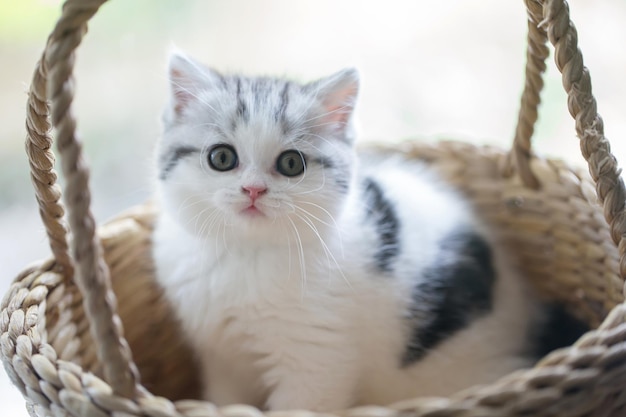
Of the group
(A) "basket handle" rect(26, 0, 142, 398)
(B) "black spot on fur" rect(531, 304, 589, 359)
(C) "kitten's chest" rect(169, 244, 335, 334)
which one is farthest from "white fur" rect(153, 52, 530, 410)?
(A) "basket handle" rect(26, 0, 142, 398)

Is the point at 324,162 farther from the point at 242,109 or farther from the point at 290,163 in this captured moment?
the point at 242,109

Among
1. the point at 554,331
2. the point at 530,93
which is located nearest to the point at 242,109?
the point at 530,93

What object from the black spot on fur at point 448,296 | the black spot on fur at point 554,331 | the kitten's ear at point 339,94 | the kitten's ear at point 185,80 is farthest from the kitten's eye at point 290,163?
the black spot on fur at point 554,331

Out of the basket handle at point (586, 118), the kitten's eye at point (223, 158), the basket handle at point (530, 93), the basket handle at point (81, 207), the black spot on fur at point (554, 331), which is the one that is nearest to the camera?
the basket handle at point (81, 207)

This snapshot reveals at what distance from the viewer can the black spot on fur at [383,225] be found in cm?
146

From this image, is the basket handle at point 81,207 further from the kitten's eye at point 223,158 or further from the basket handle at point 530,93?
the basket handle at point 530,93

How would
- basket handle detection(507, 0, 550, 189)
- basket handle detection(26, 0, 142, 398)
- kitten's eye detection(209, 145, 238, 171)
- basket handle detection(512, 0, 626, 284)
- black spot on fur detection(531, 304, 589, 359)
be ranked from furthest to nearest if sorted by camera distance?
1. black spot on fur detection(531, 304, 589, 359)
2. basket handle detection(507, 0, 550, 189)
3. kitten's eye detection(209, 145, 238, 171)
4. basket handle detection(512, 0, 626, 284)
5. basket handle detection(26, 0, 142, 398)

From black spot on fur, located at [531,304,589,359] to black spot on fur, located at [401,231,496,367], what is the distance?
190mm

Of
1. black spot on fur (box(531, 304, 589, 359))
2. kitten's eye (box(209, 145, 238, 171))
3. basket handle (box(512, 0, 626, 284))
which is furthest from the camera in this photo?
black spot on fur (box(531, 304, 589, 359))

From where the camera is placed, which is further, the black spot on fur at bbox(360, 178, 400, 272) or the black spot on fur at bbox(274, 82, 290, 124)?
the black spot on fur at bbox(360, 178, 400, 272)

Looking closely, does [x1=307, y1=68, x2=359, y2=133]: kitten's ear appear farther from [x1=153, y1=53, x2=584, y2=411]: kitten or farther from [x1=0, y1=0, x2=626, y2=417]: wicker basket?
[x1=0, y1=0, x2=626, y2=417]: wicker basket

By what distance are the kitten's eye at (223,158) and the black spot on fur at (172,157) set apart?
56 millimetres

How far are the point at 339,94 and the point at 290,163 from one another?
0.68ft

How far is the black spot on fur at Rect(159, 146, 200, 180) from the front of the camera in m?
1.34
